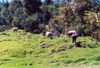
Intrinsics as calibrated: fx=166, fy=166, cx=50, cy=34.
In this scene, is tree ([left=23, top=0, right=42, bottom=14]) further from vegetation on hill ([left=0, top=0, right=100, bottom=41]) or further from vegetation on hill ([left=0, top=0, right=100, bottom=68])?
vegetation on hill ([left=0, top=0, right=100, bottom=68])

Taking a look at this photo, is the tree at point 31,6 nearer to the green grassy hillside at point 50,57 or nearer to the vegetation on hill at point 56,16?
the vegetation on hill at point 56,16

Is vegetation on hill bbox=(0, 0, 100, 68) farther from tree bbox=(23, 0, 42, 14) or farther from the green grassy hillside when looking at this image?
tree bbox=(23, 0, 42, 14)

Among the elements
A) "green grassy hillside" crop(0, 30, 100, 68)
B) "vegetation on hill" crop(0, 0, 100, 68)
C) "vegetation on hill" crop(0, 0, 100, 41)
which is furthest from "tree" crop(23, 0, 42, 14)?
"green grassy hillside" crop(0, 30, 100, 68)

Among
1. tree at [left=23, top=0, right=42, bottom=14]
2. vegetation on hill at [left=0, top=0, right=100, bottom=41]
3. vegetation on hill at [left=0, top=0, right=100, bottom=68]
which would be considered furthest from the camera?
tree at [left=23, top=0, right=42, bottom=14]

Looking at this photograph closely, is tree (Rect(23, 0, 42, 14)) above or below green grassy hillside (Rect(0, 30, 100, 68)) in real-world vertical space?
above

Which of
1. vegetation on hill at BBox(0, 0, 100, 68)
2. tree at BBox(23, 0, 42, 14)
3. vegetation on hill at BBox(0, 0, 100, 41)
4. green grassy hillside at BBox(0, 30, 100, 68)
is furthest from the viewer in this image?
tree at BBox(23, 0, 42, 14)

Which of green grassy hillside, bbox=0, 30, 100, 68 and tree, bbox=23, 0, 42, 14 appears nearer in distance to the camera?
green grassy hillside, bbox=0, 30, 100, 68

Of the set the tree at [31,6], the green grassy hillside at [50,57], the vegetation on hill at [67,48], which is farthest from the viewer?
the tree at [31,6]

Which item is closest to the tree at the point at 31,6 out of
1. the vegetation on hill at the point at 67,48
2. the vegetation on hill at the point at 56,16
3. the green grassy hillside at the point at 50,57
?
the vegetation on hill at the point at 56,16

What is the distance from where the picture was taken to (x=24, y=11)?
49375 mm

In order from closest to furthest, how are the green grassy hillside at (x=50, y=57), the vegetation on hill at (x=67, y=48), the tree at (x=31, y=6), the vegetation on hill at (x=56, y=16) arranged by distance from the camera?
the vegetation on hill at (x=56, y=16) < the vegetation on hill at (x=67, y=48) < the green grassy hillside at (x=50, y=57) < the tree at (x=31, y=6)

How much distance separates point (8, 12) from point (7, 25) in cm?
456

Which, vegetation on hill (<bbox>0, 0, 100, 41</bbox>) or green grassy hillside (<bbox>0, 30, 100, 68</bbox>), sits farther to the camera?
green grassy hillside (<bbox>0, 30, 100, 68</bbox>)

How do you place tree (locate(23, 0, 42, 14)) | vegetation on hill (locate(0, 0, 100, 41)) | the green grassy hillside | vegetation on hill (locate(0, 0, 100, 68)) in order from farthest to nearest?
tree (locate(23, 0, 42, 14)), the green grassy hillside, vegetation on hill (locate(0, 0, 100, 68)), vegetation on hill (locate(0, 0, 100, 41))
